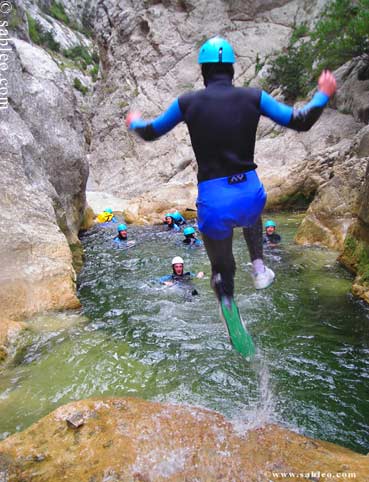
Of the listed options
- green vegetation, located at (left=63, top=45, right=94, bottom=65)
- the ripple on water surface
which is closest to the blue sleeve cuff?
the ripple on water surface

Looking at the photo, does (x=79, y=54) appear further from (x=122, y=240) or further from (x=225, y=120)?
(x=225, y=120)

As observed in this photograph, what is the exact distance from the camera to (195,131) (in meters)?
2.87

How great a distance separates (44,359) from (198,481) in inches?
136

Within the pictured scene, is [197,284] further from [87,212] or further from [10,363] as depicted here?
[87,212]

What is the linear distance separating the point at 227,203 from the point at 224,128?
1.74 ft

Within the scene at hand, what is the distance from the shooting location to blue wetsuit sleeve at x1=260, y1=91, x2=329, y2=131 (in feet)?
8.96

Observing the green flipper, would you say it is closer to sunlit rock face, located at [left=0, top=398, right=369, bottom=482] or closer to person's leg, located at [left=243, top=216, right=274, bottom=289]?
person's leg, located at [left=243, top=216, right=274, bottom=289]

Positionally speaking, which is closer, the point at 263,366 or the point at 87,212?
the point at 263,366

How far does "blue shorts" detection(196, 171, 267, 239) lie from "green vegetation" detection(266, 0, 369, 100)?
1373 cm

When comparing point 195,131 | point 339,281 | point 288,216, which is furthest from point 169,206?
point 195,131

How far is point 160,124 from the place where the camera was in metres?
2.98

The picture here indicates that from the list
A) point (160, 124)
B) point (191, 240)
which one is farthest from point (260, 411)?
point (191, 240)

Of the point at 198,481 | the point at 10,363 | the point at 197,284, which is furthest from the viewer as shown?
the point at 197,284

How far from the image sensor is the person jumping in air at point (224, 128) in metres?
2.79
